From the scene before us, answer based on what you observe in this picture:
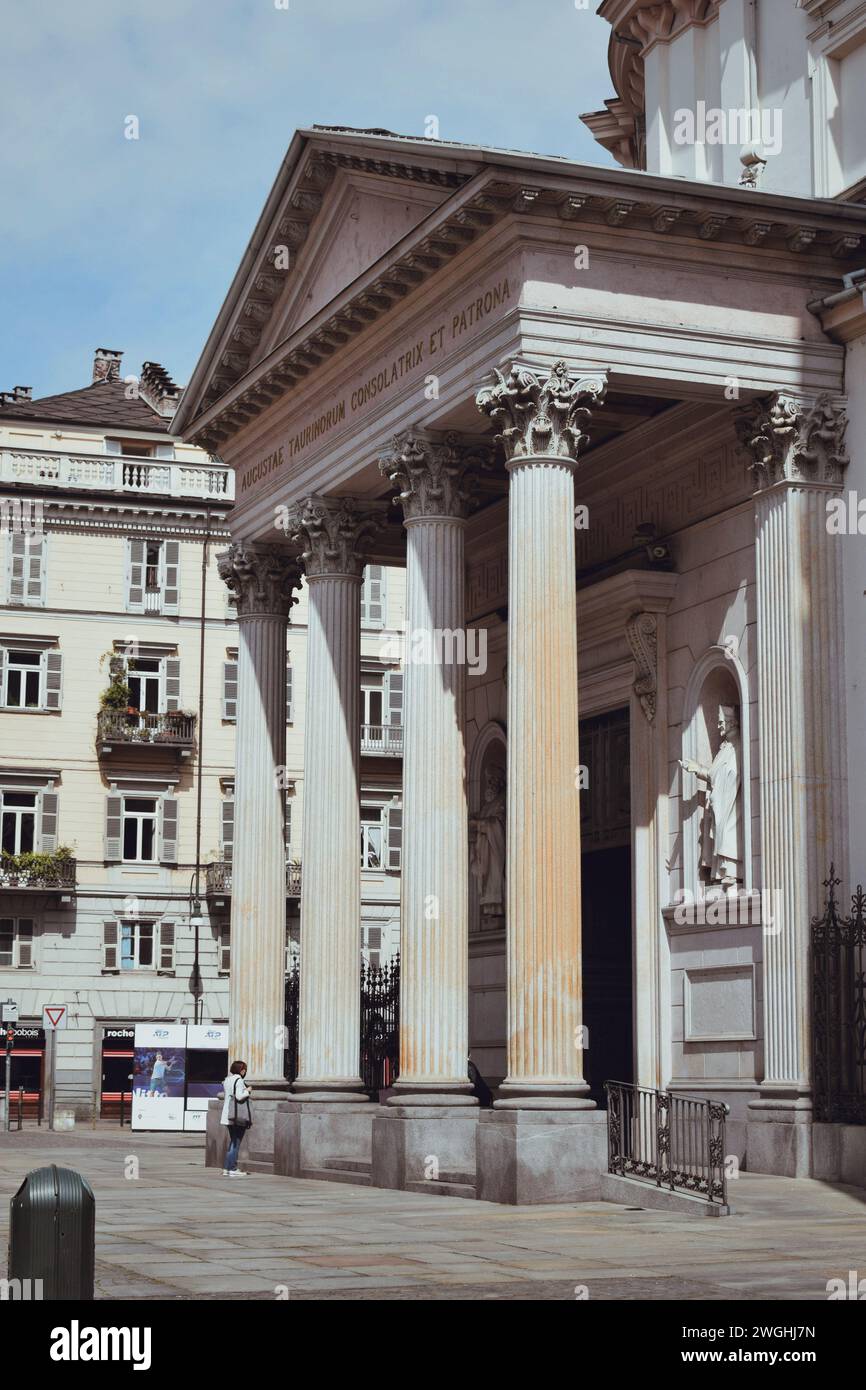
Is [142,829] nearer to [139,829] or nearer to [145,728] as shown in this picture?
[139,829]

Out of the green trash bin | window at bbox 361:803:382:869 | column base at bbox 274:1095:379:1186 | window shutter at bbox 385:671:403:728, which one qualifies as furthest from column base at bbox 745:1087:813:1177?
window shutter at bbox 385:671:403:728

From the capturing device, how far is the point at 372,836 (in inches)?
2491

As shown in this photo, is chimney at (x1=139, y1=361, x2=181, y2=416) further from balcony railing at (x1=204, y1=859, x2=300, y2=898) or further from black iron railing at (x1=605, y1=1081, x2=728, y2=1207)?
black iron railing at (x1=605, y1=1081, x2=728, y2=1207)

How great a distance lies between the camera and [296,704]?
64375 mm

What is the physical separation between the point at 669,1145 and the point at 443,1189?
3631 mm

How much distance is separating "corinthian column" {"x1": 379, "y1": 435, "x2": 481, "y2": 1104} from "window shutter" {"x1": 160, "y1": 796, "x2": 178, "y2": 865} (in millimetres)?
35947

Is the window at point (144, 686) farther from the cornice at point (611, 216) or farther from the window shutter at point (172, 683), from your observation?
the cornice at point (611, 216)

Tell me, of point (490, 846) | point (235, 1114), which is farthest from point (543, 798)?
point (490, 846)

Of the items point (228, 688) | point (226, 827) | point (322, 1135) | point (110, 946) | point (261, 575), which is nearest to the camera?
point (322, 1135)

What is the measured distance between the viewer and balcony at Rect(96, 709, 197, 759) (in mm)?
61375

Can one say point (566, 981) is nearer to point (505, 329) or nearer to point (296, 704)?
point (505, 329)

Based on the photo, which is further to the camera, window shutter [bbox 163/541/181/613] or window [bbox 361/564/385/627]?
window [bbox 361/564/385/627]

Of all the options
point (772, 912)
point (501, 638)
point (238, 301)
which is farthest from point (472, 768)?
point (772, 912)

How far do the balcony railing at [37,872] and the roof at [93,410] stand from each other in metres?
15.0
